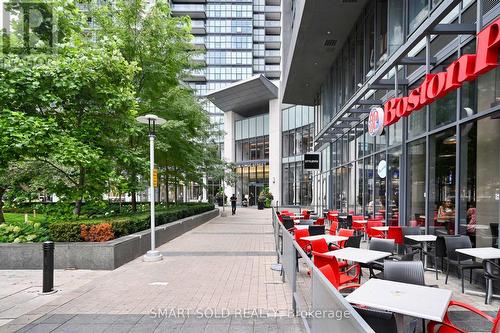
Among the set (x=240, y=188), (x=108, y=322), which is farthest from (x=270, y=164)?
(x=108, y=322)

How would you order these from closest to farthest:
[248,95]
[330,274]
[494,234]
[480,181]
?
1. [330,274]
2. [494,234]
3. [480,181]
4. [248,95]

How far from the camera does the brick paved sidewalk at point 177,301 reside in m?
4.84

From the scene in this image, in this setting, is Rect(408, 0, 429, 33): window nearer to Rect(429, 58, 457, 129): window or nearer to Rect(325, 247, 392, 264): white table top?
Rect(429, 58, 457, 129): window

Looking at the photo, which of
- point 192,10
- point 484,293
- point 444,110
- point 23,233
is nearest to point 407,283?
point 484,293

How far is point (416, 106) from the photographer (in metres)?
7.62

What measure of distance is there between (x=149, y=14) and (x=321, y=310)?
47.3 feet

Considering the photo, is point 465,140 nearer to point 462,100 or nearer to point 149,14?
point 462,100

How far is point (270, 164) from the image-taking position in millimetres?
39188

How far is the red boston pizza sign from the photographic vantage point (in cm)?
503

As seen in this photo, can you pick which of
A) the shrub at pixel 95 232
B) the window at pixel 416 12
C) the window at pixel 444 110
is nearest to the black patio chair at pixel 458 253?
the window at pixel 444 110

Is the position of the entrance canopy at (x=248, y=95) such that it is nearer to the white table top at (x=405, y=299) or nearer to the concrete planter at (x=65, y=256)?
the concrete planter at (x=65, y=256)

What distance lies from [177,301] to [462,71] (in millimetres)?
6283

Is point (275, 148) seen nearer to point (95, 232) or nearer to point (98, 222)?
point (98, 222)

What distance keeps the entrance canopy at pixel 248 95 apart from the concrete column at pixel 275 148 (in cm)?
158
